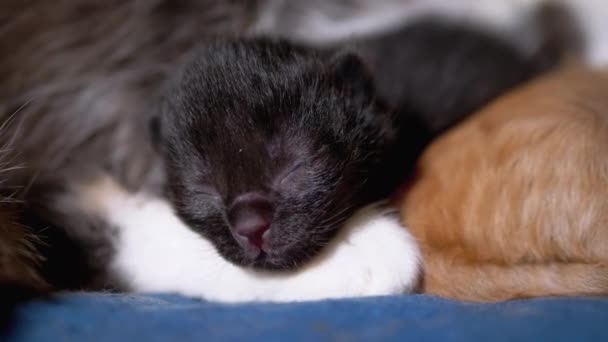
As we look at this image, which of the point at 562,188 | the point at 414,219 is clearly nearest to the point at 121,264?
the point at 414,219

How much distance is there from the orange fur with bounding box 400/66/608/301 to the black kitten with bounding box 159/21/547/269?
0.14 metres

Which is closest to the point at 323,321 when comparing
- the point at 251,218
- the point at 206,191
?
the point at 251,218

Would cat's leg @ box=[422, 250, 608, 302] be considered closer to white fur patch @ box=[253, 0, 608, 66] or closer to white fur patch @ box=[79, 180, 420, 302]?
white fur patch @ box=[79, 180, 420, 302]

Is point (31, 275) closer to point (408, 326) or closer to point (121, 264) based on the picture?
point (121, 264)

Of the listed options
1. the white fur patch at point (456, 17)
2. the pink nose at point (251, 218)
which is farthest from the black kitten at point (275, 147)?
the white fur patch at point (456, 17)

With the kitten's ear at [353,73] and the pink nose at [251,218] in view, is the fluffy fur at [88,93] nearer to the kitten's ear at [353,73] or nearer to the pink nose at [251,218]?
the kitten's ear at [353,73]

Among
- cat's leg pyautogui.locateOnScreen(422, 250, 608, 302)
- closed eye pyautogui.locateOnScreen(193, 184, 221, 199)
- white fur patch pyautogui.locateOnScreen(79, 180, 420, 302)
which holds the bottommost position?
white fur patch pyautogui.locateOnScreen(79, 180, 420, 302)

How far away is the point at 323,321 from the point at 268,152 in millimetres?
290

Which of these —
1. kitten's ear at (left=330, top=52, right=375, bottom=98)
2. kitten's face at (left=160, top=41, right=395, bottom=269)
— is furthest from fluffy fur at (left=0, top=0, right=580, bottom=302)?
kitten's face at (left=160, top=41, right=395, bottom=269)

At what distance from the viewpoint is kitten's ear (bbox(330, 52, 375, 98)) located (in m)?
1.13

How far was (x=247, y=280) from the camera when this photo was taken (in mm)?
1057

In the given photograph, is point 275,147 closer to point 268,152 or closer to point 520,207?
point 268,152

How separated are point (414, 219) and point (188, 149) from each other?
15.6 inches

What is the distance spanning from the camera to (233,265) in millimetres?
1062
